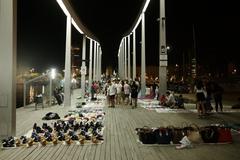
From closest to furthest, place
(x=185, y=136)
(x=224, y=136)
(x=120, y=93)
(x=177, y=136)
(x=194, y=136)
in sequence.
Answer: (x=185, y=136) < (x=177, y=136) < (x=194, y=136) < (x=224, y=136) < (x=120, y=93)

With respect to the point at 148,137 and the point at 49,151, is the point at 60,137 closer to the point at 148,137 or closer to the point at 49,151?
the point at 49,151

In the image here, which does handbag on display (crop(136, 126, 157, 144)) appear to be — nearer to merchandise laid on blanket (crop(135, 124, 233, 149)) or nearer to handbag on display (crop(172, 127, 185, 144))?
merchandise laid on blanket (crop(135, 124, 233, 149))

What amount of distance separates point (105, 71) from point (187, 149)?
5057 inches

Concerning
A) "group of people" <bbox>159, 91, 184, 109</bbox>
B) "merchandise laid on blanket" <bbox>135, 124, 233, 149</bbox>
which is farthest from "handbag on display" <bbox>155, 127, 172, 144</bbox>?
"group of people" <bbox>159, 91, 184, 109</bbox>

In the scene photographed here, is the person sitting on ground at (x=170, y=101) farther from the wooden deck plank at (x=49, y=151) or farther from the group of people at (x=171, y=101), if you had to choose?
the wooden deck plank at (x=49, y=151)

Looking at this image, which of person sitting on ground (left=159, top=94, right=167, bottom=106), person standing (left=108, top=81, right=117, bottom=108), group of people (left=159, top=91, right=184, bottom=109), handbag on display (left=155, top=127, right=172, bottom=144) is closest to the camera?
handbag on display (left=155, top=127, right=172, bottom=144)

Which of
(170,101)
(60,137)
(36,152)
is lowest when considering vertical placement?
(36,152)

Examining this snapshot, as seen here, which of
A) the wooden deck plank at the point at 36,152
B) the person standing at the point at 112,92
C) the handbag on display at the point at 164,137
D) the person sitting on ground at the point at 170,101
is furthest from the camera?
the person standing at the point at 112,92

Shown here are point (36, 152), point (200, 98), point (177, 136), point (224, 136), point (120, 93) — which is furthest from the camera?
point (120, 93)

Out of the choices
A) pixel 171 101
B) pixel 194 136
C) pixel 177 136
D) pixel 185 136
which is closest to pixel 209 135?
pixel 194 136

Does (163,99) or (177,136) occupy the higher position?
(163,99)

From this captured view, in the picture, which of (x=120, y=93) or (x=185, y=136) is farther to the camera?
(x=120, y=93)

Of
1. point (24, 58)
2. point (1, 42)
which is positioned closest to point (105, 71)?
point (24, 58)

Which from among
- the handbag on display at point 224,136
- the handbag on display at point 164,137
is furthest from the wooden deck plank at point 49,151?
the handbag on display at point 224,136
